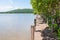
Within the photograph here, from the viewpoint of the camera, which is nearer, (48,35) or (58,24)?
(48,35)

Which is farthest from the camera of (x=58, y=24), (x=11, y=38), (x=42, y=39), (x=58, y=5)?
(x=11, y=38)

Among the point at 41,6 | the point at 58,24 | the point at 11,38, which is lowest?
the point at 11,38

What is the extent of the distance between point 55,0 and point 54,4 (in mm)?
368

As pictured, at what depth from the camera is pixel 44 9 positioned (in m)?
14.9

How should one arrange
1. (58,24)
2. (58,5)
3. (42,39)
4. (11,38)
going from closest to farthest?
(42,39), (58,5), (58,24), (11,38)

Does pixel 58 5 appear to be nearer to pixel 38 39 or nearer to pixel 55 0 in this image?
pixel 55 0

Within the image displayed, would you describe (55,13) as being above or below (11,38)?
above

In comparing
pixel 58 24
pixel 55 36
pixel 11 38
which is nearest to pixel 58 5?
pixel 55 36

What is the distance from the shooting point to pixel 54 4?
47.0 ft

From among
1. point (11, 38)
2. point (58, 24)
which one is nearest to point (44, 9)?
point (58, 24)

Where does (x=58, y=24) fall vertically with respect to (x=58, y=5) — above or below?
below

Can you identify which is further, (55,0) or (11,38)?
(11,38)

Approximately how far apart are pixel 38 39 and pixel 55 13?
2.20 metres

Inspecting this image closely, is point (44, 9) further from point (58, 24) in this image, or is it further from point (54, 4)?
point (58, 24)
